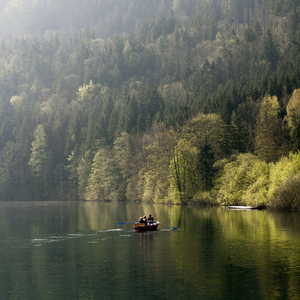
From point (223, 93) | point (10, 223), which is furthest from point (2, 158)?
point (10, 223)

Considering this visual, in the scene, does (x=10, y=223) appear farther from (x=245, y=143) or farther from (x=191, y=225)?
(x=245, y=143)

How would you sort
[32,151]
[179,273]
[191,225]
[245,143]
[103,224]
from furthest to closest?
[32,151]
[245,143]
[103,224]
[191,225]
[179,273]

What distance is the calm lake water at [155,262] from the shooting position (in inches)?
1201

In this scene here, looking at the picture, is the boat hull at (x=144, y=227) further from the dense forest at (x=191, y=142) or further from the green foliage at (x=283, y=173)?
the dense forest at (x=191, y=142)

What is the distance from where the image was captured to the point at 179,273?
35125 mm

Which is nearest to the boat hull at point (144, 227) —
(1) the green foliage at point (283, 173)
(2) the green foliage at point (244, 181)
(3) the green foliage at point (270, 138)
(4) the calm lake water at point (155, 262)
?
(4) the calm lake water at point (155, 262)

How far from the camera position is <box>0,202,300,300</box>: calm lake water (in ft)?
100

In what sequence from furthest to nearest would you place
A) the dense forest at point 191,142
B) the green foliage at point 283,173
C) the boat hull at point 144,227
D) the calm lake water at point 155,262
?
the dense forest at point 191,142 < the green foliage at point 283,173 < the boat hull at point 144,227 < the calm lake water at point 155,262

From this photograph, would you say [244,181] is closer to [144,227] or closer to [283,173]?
[283,173]

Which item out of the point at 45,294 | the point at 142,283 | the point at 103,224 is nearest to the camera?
the point at 45,294

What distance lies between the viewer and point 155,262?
39.7 meters

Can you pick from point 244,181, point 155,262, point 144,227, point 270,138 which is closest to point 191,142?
point 270,138

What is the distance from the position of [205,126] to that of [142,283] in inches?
3675

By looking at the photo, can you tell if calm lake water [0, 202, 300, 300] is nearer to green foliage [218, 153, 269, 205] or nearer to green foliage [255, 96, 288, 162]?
green foliage [218, 153, 269, 205]
